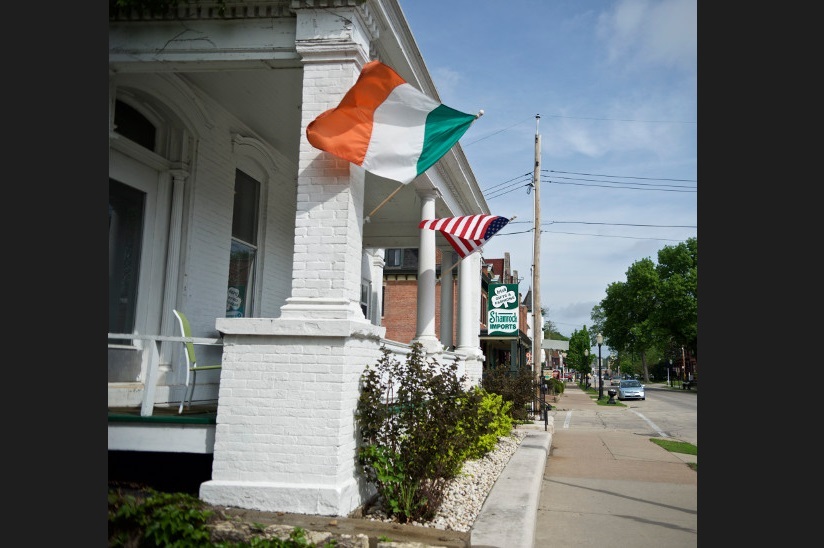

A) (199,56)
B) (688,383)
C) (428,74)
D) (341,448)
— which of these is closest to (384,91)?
(199,56)

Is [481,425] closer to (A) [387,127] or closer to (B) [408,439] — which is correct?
(B) [408,439]

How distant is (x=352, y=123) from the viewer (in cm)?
605

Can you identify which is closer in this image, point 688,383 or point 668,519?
point 668,519

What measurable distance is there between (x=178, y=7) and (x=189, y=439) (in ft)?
14.4

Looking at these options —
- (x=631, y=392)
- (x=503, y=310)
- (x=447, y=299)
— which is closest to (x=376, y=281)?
(x=447, y=299)

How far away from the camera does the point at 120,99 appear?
25.2 feet

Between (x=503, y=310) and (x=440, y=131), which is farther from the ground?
(x=440, y=131)

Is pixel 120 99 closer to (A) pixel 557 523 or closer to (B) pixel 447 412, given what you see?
(B) pixel 447 412

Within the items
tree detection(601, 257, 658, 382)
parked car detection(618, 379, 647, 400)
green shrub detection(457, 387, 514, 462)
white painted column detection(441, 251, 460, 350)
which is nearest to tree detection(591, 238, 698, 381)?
tree detection(601, 257, 658, 382)

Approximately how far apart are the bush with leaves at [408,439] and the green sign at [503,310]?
1307cm

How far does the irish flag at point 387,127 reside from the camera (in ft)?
19.8

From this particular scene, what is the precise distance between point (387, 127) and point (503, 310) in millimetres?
13660

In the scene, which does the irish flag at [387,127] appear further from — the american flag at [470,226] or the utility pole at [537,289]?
the utility pole at [537,289]

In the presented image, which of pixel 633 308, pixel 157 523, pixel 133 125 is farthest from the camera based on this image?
pixel 633 308
